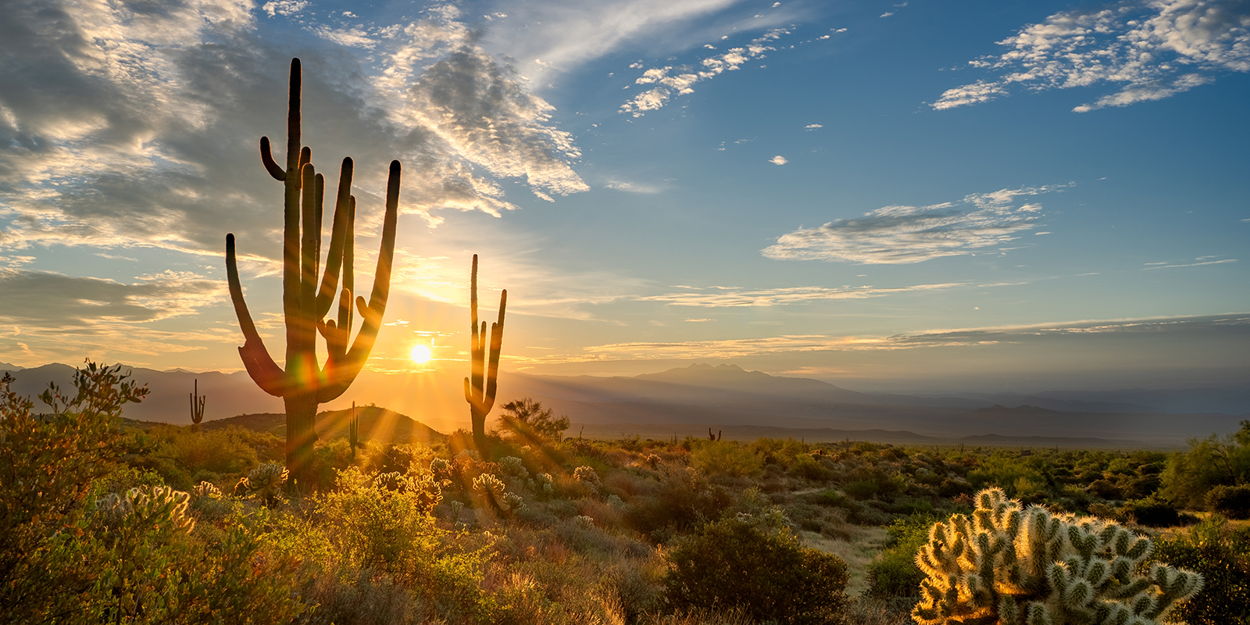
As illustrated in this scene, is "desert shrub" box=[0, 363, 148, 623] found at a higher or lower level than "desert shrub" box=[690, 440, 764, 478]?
higher

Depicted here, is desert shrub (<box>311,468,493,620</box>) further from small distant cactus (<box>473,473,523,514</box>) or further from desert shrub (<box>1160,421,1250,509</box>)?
desert shrub (<box>1160,421,1250,509</box>)

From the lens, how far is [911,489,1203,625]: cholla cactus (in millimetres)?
4918

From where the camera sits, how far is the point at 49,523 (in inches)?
152

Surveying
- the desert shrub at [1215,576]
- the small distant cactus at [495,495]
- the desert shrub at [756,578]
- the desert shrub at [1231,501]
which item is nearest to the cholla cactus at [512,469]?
the small distant cactus at [495,495]

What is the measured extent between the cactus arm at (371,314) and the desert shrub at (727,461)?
1911 centimetres

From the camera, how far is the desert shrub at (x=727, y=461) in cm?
3173

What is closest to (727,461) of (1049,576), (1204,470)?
(1204,470)

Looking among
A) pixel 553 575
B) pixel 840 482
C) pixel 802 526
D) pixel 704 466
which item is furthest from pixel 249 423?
pixel 553 575

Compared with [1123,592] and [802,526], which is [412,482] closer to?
[1123,592]

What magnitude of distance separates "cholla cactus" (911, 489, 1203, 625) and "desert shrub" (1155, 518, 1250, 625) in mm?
4022

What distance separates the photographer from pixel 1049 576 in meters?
5.03

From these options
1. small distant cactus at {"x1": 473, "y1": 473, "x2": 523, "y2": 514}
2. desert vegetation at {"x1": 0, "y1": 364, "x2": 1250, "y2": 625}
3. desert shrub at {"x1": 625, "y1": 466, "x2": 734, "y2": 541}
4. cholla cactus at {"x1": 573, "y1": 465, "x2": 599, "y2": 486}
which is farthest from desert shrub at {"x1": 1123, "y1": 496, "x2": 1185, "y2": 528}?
small distant cactus at {"x1": 473, "y1": 473, "x2": 523, "y2": 514}

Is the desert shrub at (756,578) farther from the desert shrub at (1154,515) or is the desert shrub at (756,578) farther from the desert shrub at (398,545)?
the desert shrub at (1154,515)

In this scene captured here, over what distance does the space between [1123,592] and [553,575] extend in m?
6.25
